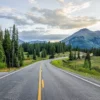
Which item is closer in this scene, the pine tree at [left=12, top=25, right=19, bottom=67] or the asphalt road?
the asphalt road

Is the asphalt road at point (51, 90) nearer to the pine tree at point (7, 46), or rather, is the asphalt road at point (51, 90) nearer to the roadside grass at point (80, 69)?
the roadside grass at point (80, 69)

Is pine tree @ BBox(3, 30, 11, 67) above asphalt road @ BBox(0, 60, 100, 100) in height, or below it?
above

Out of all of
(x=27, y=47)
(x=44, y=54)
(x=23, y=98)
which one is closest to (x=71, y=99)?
(x=23, y=98)

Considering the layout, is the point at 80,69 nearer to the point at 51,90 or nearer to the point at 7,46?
the point at 7,46

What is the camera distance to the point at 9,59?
261ft

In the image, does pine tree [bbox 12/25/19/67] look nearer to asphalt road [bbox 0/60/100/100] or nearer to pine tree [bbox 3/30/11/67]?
pine tree [bbox 3/30/11/67]

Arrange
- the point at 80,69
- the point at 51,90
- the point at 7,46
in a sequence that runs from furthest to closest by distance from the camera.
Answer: the point at 7,46 < the point at 80,69 < the point at 51,90

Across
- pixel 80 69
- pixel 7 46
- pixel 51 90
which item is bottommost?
pixel 80 69

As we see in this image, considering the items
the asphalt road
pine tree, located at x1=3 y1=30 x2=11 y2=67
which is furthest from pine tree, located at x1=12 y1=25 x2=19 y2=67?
the asphalt road

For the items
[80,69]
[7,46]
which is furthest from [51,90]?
[7,46]

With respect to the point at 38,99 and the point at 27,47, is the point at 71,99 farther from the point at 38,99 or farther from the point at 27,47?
the point at 27,47

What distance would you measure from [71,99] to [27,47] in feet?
614

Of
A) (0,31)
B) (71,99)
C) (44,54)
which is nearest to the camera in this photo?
(71,99)

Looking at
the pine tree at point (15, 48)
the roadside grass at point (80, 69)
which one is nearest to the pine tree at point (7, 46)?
the pine tree at point (15, 48)
